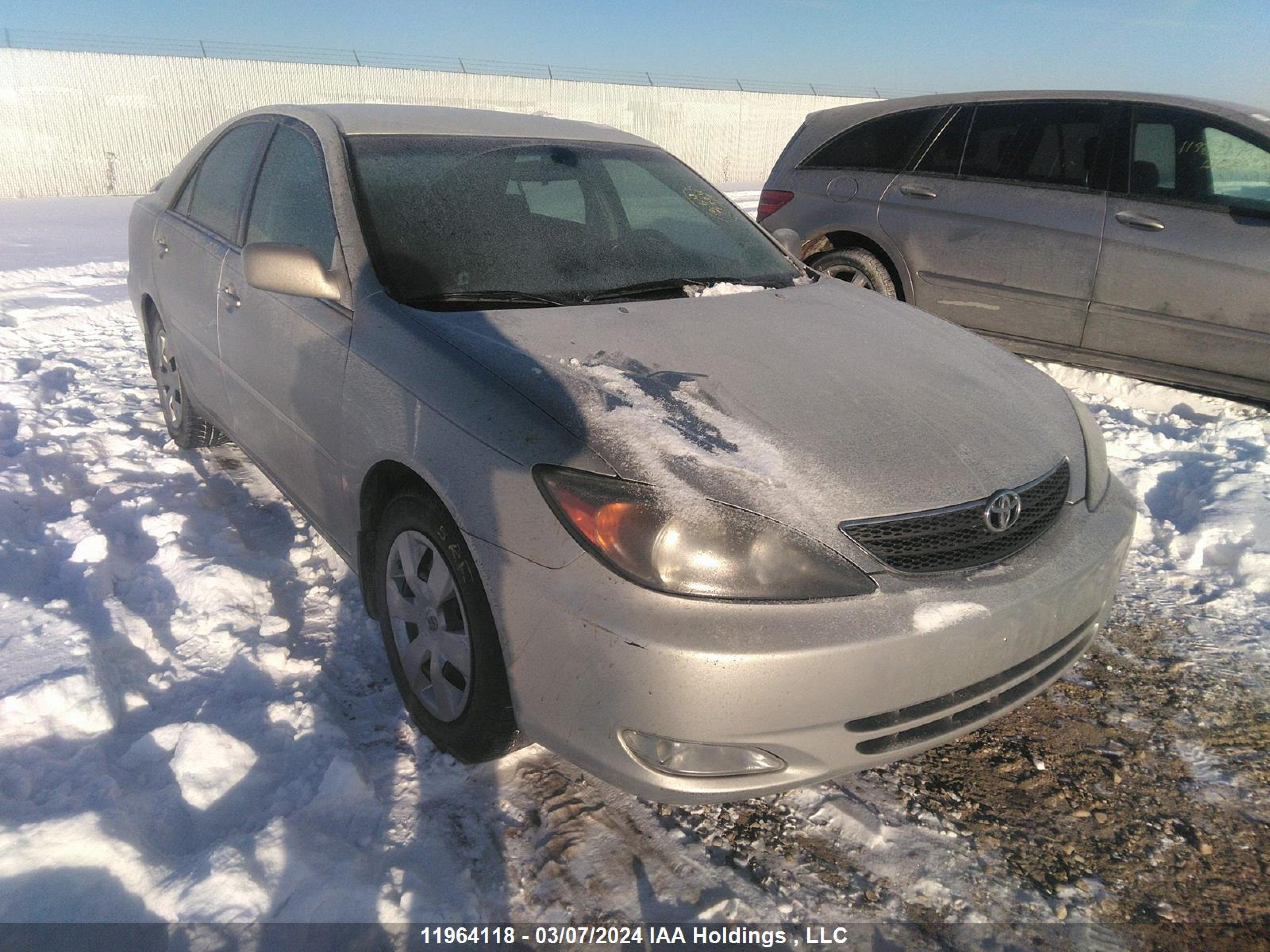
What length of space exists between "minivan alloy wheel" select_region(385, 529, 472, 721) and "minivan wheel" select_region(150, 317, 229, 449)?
2.06 metres

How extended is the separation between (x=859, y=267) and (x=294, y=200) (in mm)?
3826

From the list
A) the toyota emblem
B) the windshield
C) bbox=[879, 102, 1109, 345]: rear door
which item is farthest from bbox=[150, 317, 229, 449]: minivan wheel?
bbox=[879, 102, 1109, 345]: rear door

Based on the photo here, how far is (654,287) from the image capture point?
2906mm

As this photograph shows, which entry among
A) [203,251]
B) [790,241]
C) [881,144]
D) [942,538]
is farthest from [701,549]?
[881,144]

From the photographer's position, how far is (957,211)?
5551 mm

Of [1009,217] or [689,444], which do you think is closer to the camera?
[689,444]

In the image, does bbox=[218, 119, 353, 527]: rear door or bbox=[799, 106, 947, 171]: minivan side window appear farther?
bbox=[799, 106, 947, 171]: minivan side window

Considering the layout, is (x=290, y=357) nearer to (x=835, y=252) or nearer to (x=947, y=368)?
(x=947, y=368)

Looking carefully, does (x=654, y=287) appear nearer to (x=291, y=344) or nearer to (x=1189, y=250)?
(x=291, y=344)

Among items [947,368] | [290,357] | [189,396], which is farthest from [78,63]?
[947,368]

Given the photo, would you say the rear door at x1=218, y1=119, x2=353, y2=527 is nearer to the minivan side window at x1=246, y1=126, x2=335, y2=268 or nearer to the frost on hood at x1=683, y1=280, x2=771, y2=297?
the minivan side window at x1=246, y1=126, x2=335, y2=268

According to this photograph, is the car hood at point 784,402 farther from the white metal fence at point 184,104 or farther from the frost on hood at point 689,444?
the white metal fence at point 184,104

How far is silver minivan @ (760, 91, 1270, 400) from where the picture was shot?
4.87 m

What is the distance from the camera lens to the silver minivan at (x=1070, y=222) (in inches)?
192
